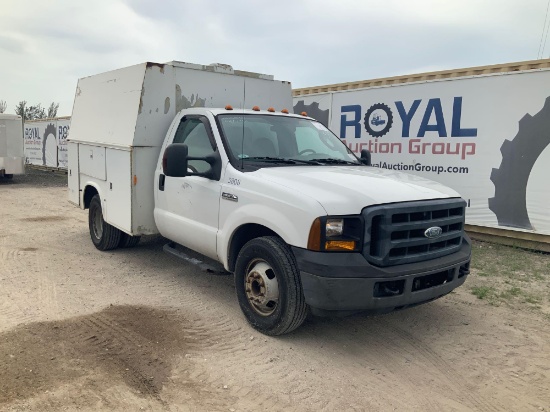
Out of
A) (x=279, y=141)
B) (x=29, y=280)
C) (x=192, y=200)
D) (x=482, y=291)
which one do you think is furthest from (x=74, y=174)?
(x=482, y=291)

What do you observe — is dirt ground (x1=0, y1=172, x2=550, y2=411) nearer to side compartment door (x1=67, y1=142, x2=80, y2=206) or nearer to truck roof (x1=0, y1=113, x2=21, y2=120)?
side compartment door (x1=67, y1=142, x2=80, y2=206)

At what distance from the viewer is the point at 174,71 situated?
6051 mm

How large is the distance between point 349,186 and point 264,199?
775mm

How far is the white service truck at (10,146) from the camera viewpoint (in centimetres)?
1777

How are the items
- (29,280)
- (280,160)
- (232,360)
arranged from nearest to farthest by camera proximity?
(232,360) → (280,160) → (29,280)

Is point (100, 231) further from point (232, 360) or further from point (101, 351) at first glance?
point (232, 360)

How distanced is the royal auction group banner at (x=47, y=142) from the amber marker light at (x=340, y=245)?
19452 mm

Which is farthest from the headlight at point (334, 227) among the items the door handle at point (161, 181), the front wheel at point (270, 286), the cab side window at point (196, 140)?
the door handle at point (161, 181)

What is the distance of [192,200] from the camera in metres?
5.23

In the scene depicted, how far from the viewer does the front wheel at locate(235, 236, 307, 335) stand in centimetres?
396

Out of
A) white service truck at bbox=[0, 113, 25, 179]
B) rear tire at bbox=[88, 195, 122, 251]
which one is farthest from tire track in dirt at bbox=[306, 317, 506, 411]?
white service truck at bbox=[0, 113, 25, 179]

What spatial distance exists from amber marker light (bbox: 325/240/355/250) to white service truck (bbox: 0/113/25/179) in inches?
700

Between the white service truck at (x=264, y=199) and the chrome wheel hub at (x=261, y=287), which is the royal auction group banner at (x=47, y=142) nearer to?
the white service truck at (x=264, y=199)

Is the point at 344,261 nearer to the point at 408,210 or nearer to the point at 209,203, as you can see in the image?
the point at 408,210
